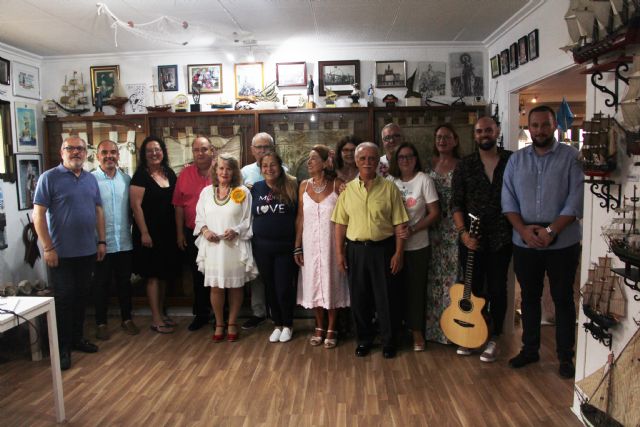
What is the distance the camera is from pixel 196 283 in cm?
406

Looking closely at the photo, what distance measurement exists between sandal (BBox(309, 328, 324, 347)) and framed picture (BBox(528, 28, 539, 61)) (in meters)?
2.61

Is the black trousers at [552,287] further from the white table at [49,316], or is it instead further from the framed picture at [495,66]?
the white table at [49,316]

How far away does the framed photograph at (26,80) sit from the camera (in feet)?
15.3

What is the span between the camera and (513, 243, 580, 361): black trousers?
2.83 m

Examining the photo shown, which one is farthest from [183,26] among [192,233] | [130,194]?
[192,233]

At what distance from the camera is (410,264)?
3.31 m

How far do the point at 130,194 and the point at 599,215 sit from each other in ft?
10.5

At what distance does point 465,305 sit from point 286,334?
4.36 feet

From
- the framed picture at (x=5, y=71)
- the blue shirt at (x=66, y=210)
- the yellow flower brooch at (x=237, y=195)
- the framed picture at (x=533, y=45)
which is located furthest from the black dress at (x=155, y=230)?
the framed picture at (x=533, y=45)

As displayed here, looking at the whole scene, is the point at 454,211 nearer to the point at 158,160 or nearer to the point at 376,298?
the point at 376,298

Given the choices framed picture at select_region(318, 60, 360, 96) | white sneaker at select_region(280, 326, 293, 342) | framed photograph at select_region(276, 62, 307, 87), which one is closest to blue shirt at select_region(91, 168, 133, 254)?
white sneaker at select_region(280, 326, 293, 342)

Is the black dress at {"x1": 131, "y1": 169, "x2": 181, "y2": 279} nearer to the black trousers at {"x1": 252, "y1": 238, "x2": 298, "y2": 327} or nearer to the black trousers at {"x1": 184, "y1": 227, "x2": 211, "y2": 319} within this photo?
the black trousers at {"x1": 184, "y1": 227, "x2": 211, "y2": 319}

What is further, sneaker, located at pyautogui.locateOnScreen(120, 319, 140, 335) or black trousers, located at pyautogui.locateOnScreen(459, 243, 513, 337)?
sneaker, located at pyautogui.locateOnScreen(120, 319, 140, 335)

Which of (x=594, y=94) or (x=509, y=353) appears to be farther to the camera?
(x=509, y=353)
